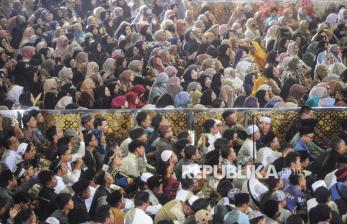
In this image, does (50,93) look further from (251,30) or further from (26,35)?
(251,30)

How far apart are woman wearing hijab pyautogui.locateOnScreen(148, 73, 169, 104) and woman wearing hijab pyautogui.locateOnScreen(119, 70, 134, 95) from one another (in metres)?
0.53

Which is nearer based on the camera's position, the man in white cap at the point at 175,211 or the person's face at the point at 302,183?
the man in white cap at the point at 175,211

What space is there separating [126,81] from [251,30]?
17.3 feet

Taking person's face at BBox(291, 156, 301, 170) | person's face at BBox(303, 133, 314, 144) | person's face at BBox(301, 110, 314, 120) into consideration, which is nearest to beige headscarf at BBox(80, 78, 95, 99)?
person's face at BBox(301, 110, 314, 120)

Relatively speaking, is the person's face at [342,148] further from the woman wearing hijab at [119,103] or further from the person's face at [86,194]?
the person's face at [86,194]

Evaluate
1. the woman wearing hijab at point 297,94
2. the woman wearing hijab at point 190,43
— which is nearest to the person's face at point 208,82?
the woman wearing hijab at point 297,94

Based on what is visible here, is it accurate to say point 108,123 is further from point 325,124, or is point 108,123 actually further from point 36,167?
point 325,124

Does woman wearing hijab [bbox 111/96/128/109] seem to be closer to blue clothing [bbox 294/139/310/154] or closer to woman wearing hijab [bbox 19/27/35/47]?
blue clothing [bbox 294/139/310/154]

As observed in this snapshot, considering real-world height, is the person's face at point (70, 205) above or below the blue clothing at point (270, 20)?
below

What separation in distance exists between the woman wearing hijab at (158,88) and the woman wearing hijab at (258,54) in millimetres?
2624

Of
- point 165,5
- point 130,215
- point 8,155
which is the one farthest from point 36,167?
point 165,5

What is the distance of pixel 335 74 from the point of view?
26.0 meters

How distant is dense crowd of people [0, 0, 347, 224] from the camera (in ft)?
69.9

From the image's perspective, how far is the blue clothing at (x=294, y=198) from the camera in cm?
2136
